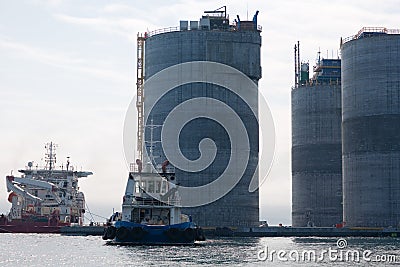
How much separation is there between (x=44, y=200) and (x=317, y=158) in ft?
168

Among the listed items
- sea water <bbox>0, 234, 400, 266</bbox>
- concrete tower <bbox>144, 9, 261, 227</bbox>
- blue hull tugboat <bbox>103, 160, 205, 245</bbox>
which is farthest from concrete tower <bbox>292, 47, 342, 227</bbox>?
sea water <bbox>0, 234, 400, 266</bbox>

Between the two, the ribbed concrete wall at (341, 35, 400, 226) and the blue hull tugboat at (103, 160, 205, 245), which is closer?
the blue hull tugboat at (103, 160, 205, 245)

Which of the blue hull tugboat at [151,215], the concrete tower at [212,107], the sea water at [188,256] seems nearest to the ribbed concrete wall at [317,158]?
the concrete tower at [212,107]

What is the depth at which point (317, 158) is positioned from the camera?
561 feet

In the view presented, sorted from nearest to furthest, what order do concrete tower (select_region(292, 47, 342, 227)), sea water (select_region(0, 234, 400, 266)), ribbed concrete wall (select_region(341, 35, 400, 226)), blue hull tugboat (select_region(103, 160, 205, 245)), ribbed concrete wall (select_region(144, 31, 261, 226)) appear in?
sea water (select_region(0, 234, 400, 266)), blue hull tugboat (select_region(103, 160, 205, 245)), ribbed concrete wall (select_region(341, 35, 400, 226)), ribbed concrete wall (select_region(144, 31, 261, 226)), concrete tower (select_region(292, 47, 342, 227))

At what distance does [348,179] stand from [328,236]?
9407mm

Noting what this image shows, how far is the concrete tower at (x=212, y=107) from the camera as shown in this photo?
13662 cm

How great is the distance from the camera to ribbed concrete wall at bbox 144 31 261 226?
136500 millimetres

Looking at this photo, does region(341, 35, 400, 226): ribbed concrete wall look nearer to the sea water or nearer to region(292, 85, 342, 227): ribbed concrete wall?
region(292, 85, 342, 227): ribbed concrete wall

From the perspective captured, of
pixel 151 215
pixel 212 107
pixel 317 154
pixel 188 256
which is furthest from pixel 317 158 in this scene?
pixel 188 256

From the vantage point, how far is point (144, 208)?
10012 centimetres

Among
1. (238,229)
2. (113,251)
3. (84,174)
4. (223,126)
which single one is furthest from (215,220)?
(113,251)

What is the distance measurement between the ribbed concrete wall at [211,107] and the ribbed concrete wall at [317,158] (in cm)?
3246

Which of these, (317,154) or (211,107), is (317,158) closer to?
(317,154)
